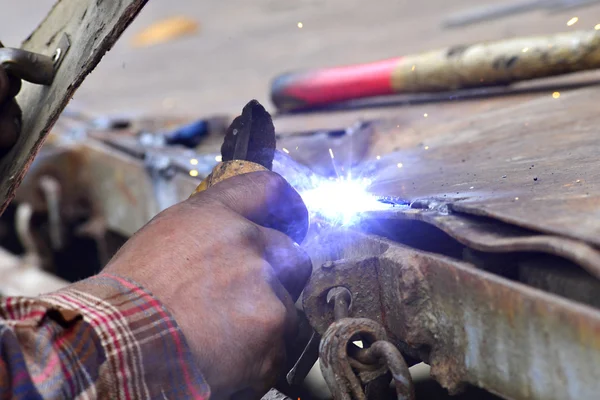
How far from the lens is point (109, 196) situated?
3.52 metres

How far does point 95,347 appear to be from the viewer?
1185mm

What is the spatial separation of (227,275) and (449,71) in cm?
199

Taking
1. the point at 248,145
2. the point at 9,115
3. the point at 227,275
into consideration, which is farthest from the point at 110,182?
the point at 227,275

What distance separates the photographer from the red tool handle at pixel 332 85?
3.40 meters

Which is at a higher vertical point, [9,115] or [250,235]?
[9,115]

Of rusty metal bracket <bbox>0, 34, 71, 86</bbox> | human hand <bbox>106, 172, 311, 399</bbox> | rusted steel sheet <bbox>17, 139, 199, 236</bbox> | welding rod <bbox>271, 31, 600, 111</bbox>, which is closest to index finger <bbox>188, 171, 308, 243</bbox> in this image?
human hand <bbox>106, 172, 311, 399</bbox>

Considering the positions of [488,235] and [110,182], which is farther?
[110,182]

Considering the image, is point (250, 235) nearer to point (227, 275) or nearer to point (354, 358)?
point (227, 275)

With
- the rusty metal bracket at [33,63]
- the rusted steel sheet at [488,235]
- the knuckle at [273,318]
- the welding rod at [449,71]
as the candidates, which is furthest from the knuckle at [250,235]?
the welding rod at [449,71]

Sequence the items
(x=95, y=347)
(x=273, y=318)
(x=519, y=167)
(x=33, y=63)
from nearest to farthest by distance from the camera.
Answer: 1. (x=95, y=347)
2. (x=273, y=318)
3. (x=33, y=63)
4. (x=519, y=167)

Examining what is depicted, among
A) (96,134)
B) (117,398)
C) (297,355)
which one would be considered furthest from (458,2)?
(117,398)

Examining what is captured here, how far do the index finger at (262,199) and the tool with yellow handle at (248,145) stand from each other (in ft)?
0.20

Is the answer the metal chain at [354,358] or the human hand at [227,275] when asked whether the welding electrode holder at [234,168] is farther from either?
the metal chain at [354,358]

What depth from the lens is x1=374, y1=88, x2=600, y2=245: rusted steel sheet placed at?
1.23 m
